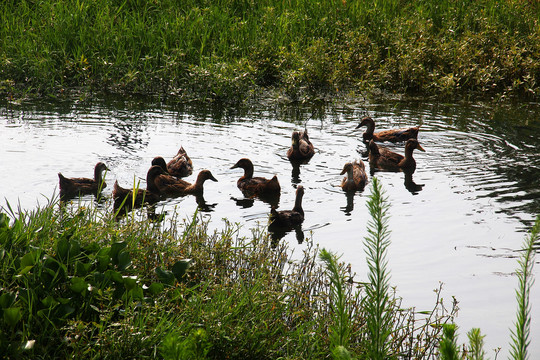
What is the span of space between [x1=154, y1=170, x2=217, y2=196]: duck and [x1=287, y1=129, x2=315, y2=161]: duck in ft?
5.77

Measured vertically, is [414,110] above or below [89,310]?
above

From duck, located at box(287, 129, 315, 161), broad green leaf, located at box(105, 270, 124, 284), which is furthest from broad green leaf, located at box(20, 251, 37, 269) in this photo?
duck, located at box(287, 129, 315, 161)

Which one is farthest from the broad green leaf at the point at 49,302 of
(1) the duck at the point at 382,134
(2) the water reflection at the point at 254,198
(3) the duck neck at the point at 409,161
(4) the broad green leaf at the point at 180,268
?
(1) the duck at the point at 382,134

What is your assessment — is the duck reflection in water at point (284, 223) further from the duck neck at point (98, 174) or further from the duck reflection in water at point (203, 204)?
the duck neck at point (98, 174)

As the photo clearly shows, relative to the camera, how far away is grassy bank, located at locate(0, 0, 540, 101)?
14.3 m

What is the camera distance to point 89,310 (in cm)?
431

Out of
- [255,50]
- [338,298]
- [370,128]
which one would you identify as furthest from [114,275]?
[255,50]

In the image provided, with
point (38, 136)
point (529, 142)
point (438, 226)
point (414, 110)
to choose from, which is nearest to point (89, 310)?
point (438, 226)

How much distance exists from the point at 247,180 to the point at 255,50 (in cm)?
643

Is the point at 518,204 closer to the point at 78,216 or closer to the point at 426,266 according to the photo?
the point at 426,266

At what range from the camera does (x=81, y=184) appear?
9.00 m

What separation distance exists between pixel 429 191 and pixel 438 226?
59.5 inches

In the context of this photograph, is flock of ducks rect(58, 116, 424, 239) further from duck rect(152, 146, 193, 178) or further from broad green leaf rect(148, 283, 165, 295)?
broad green leaf rect(148, 283, 165, 295)

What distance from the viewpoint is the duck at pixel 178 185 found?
9.26m
